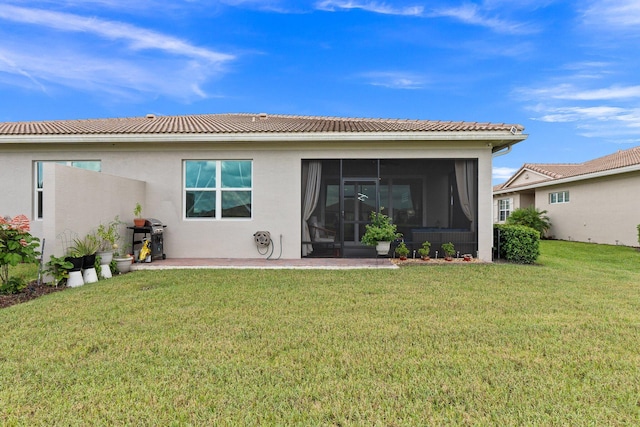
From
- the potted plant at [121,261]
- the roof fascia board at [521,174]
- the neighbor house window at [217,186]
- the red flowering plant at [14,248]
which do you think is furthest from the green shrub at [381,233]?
the roof fascia board at [521,174]

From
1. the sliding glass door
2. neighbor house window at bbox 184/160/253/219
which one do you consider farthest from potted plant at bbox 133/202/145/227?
the sliding glass door

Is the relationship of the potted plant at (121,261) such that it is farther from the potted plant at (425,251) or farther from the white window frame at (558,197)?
the white window frame at (558,197)

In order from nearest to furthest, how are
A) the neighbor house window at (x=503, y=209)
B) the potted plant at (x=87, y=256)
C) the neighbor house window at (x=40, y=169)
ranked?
the potted plant at (x=87, y=256)
the neighbor house window at (x=40, y=169)
the neighbor house window at (x=503, y=209)

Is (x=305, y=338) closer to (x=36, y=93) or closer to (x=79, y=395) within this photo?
(x=79, y=395)

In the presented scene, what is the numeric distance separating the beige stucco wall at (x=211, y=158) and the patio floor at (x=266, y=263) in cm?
39

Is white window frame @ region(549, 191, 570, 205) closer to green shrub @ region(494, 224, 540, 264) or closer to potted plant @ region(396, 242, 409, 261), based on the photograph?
green shrub @ region(494, 224, 540, 264)

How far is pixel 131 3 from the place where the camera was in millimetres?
10188

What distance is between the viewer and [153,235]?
831 cm

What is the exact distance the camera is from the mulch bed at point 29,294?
202 inches

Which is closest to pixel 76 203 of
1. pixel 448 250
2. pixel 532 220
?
pixel 448 250

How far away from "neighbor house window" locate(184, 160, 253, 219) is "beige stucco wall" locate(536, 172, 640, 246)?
14.5 meters

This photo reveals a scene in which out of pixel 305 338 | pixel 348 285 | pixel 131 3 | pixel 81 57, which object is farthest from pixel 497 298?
pixel 81 57

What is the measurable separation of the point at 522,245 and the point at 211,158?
8.33 meters

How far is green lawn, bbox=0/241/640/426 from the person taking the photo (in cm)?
221
